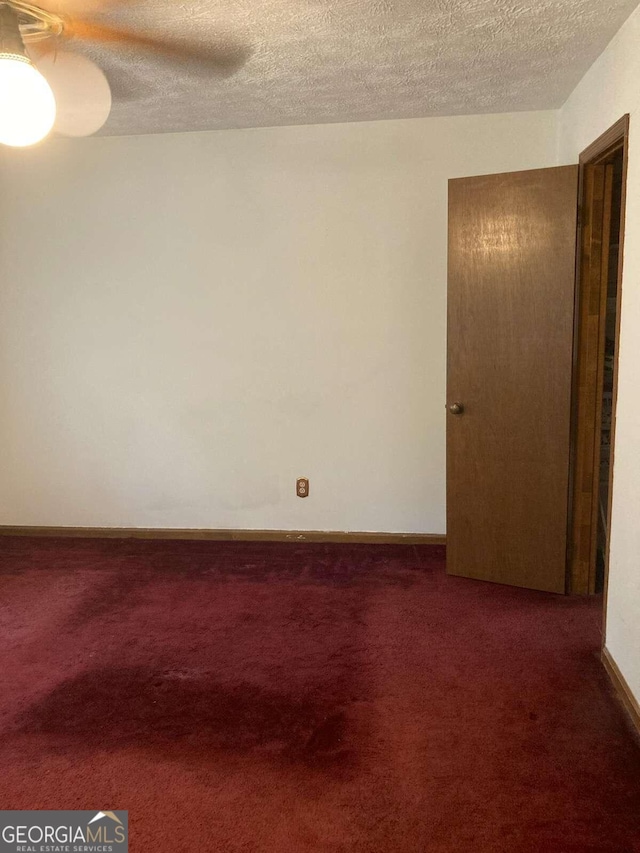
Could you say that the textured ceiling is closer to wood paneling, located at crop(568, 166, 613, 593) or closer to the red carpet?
wood paneling, located at crop(568, 166, 613, 593)

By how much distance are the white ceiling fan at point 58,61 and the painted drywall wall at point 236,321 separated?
0.65m

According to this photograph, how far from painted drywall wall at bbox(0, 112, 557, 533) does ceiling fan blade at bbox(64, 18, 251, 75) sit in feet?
3.42

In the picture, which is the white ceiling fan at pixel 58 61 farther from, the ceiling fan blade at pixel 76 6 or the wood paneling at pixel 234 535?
the wood paneling at pixel 234 535

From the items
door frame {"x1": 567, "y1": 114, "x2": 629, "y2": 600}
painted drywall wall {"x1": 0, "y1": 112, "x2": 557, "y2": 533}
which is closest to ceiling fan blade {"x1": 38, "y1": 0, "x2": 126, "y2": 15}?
painted drywall wall {"x1": 0, "y1": 112, "x2": 557, "y2": 533}

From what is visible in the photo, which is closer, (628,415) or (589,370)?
(628,415)

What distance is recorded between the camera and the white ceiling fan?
202 cm

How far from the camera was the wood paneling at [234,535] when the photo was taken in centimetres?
413

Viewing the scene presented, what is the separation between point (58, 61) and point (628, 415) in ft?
9.08

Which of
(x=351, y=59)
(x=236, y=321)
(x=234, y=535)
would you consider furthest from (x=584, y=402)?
(x=234, y=535)

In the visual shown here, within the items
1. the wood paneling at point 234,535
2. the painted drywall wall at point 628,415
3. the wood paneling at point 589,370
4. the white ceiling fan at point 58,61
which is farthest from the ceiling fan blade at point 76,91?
the wood paneling at point 234,535

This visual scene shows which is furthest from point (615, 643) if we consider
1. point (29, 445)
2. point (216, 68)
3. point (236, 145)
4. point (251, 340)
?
point (29, 445)

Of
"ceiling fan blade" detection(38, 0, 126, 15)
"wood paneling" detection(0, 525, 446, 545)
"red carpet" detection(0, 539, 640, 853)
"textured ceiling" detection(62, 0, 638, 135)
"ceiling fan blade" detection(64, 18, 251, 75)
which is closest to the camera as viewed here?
"red carpet" detection(0, 539, 640, 853)

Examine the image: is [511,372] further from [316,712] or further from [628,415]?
[316,712]

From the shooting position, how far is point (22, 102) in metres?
2.01
